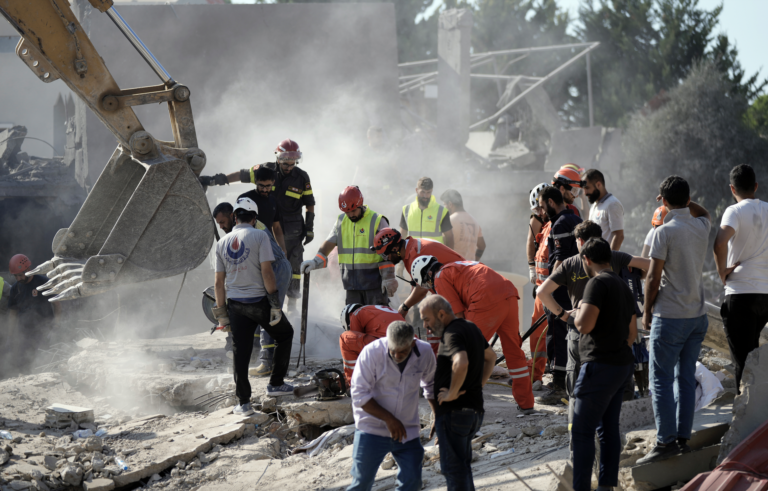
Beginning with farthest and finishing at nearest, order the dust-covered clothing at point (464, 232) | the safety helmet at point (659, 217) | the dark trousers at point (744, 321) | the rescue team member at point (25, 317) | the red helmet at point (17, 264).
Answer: the red helmet at point (17, 264) < the rescue team member at point (25, 317) < the dust-covered clothing at point (464, 232) < the safety helmet at point (659, 217) < the dark trousers at point (744, 321)

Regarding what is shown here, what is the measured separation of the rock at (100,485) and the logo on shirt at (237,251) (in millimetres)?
1897

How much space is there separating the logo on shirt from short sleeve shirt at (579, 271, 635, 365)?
2.97m

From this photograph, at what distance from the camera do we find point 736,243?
14.2 feet

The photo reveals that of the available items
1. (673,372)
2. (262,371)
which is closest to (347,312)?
(262,371)

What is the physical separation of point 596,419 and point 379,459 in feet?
3.86

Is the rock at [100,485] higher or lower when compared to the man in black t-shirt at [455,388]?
lower

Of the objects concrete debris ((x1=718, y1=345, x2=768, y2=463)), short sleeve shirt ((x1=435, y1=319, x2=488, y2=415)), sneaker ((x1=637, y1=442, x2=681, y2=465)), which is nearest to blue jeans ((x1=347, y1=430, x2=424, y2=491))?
short sleeve shirt ((x1=435, y1=319, x2=488, y2=415))

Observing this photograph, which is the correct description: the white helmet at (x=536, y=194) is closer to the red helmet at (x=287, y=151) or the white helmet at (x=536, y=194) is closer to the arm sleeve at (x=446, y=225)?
the arm sleeve at (x=446, y=225)

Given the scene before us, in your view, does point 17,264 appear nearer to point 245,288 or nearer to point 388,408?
point 245,288

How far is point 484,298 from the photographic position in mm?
4863

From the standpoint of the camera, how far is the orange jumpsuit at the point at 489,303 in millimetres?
4891

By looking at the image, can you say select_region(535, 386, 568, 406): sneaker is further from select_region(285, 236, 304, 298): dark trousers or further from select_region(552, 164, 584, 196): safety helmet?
select_region(285, 236, 304, 298): dark trousers

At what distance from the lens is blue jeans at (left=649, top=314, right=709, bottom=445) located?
12.6 ft

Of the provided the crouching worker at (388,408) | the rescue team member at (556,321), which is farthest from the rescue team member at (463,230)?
the crouching worker at (388,408)
